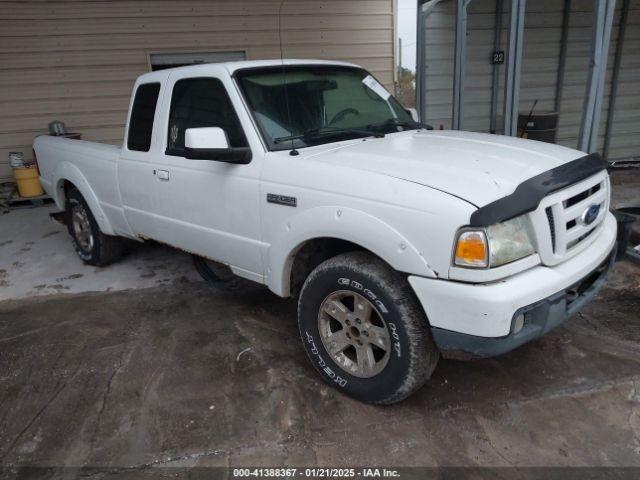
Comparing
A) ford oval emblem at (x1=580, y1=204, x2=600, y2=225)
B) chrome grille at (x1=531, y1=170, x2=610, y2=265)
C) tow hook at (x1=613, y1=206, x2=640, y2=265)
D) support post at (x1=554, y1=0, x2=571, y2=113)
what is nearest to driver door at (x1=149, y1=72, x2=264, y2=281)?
chrome grille at (x1=531, y1=170, x2=610, y2=265)

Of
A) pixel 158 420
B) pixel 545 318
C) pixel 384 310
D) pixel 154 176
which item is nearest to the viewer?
pixel 545 318

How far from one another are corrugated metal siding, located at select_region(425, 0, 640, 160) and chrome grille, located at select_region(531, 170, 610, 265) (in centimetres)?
657

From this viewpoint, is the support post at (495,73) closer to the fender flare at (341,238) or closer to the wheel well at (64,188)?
the wheel well at (64,188)

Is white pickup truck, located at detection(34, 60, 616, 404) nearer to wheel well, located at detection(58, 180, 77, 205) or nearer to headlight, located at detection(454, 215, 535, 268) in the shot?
headlight, located at detection(454, 215, 535, 268)

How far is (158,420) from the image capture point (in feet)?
9.89

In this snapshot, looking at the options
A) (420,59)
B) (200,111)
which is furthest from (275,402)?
(420,59)

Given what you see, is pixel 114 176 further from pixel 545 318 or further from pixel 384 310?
pixel 545 318

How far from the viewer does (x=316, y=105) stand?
12.1ft

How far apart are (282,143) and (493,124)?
726 cm

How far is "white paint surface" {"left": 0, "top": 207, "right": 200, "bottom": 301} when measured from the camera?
5152 mm

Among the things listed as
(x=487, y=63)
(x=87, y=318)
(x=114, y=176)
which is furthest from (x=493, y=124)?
(x=87, y=318)

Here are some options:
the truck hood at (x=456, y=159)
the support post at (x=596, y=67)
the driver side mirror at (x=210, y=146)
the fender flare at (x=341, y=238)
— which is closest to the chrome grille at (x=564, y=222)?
the truck hood at (x=456, y=159)

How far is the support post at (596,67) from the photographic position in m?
5.27

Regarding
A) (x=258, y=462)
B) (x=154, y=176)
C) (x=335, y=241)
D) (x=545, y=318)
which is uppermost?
(x=154, y=176)
